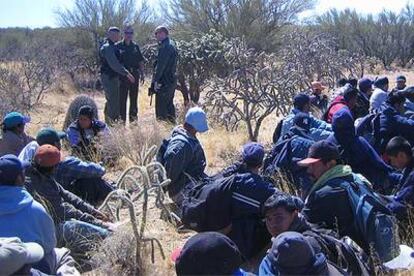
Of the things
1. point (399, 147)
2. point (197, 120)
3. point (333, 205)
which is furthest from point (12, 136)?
point (399, 147)

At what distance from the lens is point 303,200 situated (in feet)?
16.9

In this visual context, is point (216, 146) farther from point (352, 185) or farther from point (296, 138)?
point (352, 185)

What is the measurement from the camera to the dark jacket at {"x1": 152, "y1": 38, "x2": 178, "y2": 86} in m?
9.79

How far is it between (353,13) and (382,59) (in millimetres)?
6354

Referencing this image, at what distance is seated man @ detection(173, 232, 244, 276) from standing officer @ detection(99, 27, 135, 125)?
7.64 meters

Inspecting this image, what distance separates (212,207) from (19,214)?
4.68 ft

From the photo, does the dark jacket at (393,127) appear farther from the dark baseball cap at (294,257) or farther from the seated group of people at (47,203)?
the dark baseball cap at (294,257)

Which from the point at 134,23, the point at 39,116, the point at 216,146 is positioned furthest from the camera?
the point at 134,23

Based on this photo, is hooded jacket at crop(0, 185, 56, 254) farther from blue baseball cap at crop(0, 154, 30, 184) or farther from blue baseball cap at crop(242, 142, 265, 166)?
blue baseball cap at crop(242, 142, 265, 166)

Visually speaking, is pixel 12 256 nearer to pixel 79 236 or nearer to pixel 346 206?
pixel 79 236

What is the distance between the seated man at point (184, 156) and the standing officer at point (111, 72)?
4255 mm

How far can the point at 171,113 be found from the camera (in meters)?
10.3

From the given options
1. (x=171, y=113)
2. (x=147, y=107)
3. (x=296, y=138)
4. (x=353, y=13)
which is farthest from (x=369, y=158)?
(x=353, y=13)

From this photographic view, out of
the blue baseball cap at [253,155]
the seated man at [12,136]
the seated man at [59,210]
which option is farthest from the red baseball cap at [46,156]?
the seated man at [12,136]
